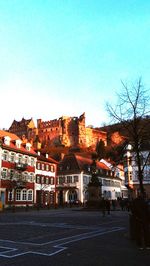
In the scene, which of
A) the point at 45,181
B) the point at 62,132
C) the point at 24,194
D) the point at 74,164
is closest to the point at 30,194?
the point at 24,194

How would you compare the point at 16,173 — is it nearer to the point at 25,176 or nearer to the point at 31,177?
the point at 25,176

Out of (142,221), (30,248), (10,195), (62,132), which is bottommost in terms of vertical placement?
(30,248)

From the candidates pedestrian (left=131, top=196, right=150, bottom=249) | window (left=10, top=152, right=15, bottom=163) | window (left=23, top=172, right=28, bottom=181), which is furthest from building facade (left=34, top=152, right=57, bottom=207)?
pedestrian (left=131, top=196, right=150, bottom=249)

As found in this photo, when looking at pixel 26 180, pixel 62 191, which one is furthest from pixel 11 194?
pixel 62 191

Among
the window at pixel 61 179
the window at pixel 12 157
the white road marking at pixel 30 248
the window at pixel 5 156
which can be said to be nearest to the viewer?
the white road marking at pixel 30 248

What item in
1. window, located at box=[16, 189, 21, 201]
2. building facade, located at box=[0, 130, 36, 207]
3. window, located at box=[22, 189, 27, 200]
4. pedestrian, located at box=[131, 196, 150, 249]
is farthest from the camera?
window, located at box=[22, 189, 27, 200]

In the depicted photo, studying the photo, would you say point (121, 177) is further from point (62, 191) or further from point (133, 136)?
point (133, 136)

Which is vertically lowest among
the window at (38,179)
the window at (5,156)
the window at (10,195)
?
the window at (10,195)

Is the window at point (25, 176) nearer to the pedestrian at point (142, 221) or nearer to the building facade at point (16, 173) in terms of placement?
the building facade at point (16, 173)

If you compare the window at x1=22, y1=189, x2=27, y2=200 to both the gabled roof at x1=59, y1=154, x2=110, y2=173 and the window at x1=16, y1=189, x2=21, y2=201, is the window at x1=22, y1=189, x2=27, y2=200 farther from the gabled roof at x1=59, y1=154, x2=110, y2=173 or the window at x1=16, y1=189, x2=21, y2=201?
the gabled roof at x1=59, y1=154, x2=110, y2=173

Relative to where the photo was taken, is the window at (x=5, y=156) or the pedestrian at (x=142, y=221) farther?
the window at (x=5, y=156)

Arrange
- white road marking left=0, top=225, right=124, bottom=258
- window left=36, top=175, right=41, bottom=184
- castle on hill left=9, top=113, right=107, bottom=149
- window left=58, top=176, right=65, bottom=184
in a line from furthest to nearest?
castle on hill left=9, top=113, right=107, bottom=149, window left=58, top=176, right=65, bottom=184, window left=36, top=175, right=41, bottom=184, white road marking left=0, top=225, right=124, bottom=258

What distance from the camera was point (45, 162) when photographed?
2675 inches

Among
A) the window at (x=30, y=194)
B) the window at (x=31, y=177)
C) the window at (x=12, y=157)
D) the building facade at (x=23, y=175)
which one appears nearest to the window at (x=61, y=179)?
the building facade at (x=23, y=175)
